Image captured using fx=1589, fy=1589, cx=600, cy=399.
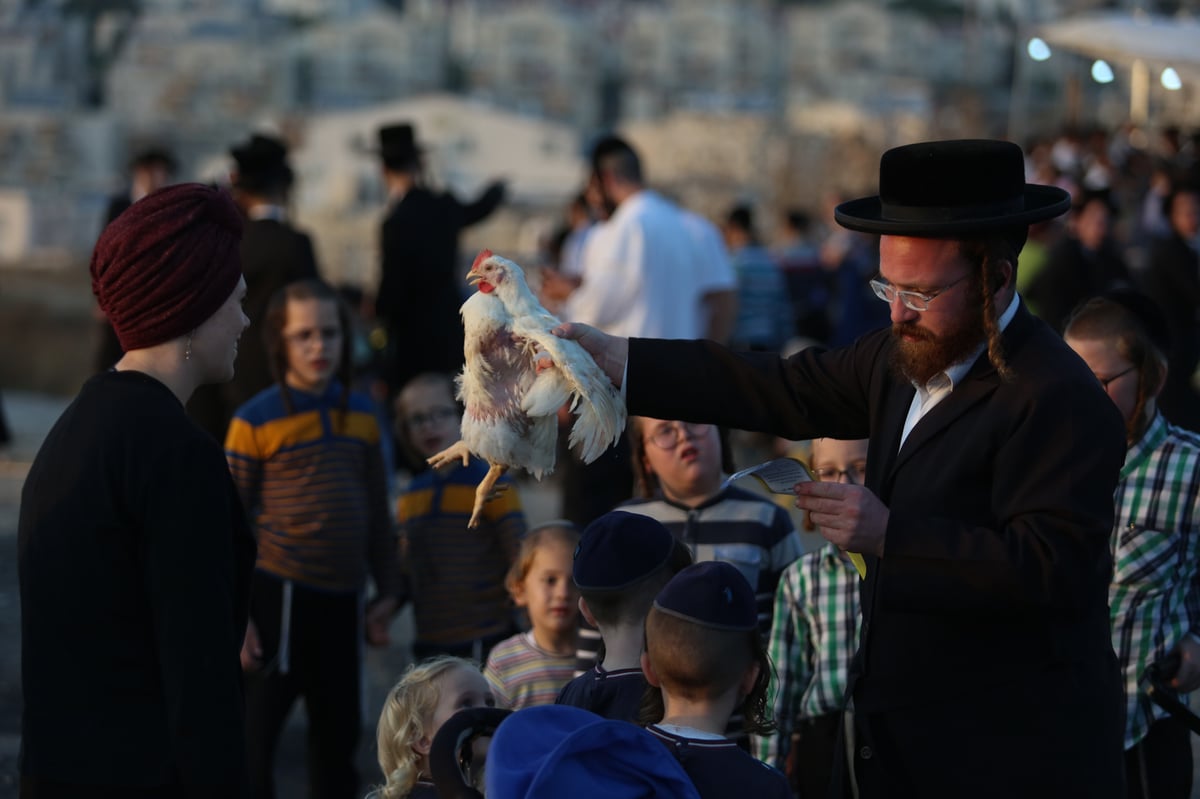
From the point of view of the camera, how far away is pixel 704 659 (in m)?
2.95

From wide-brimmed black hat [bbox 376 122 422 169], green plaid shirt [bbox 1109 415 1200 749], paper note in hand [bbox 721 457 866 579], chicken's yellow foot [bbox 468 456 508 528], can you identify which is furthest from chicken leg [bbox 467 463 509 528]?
wide-brimmed black hat [bbox 376 122 422 169]

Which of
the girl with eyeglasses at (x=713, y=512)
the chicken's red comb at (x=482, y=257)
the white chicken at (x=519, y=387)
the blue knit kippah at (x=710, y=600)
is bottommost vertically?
the girl with eyeglasses at (x=713, y=512)

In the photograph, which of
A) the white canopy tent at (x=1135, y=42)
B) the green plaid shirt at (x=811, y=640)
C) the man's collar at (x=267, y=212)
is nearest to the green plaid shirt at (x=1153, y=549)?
the green plaid shirt at (x=811, y=640)

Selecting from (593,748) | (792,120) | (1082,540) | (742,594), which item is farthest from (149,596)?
(792,120)

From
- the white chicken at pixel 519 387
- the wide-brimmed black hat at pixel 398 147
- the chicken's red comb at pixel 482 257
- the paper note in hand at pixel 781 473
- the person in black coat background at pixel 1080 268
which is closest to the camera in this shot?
the paper note in hand at pixel 781 473

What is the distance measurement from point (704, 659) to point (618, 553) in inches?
20.1

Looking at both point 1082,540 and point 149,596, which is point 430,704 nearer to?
point 149,596

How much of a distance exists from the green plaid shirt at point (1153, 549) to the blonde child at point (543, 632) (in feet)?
4.72

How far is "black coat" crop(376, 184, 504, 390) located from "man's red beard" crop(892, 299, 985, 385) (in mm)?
5256

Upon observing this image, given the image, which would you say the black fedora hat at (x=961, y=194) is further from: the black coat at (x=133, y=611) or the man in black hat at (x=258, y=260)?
the man in black hat at (x=258, y=260)

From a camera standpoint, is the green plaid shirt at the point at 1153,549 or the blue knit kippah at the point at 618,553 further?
the green plaid shirt at the point at 1153,549

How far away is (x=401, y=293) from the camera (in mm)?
8172

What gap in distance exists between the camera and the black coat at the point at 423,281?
804 cm

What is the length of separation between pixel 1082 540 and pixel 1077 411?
24cm
